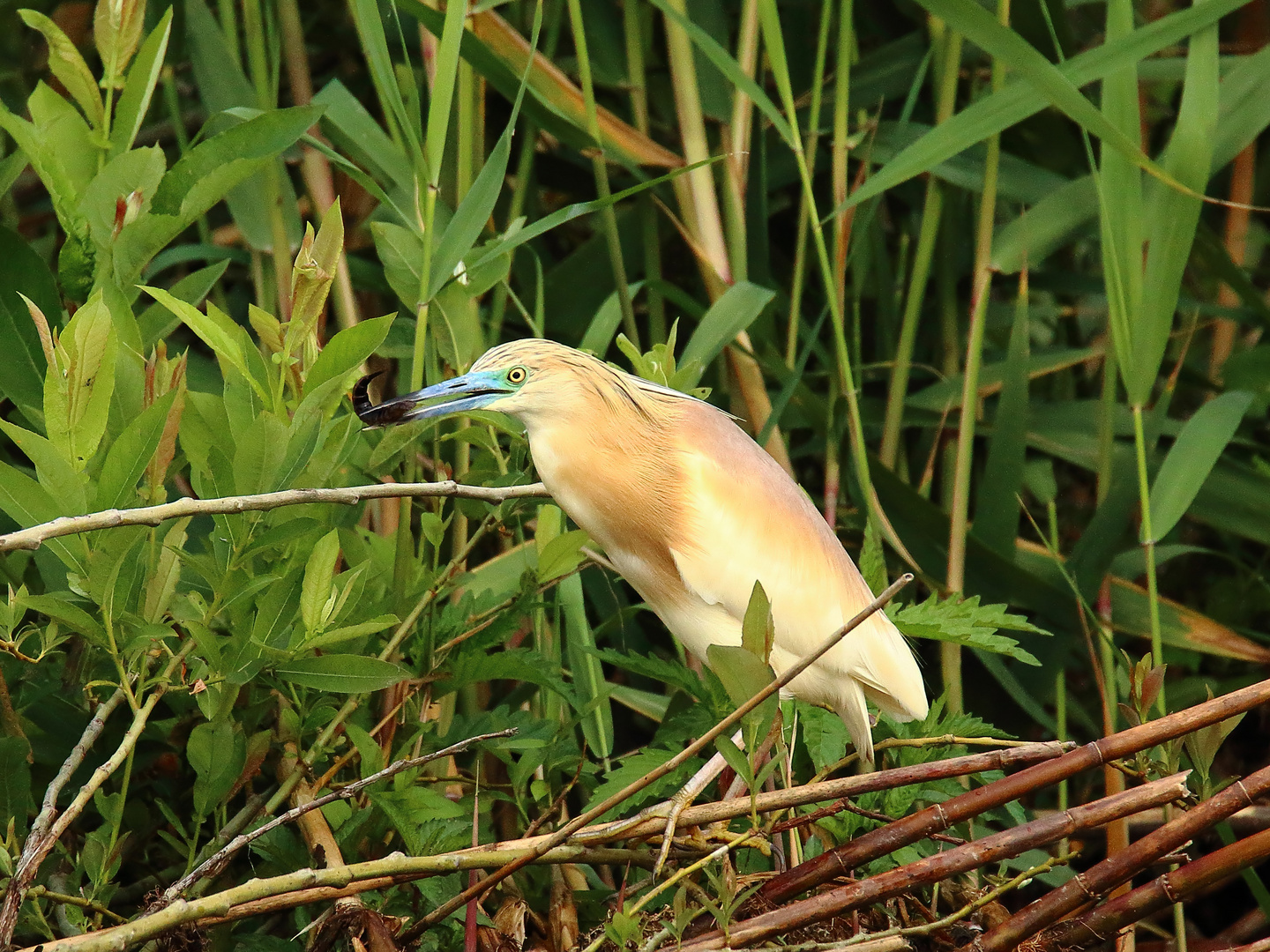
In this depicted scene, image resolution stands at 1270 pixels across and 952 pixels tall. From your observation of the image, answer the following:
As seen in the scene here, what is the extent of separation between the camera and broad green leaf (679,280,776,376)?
4.99 feet

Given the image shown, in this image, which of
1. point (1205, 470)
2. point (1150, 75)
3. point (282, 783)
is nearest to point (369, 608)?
point (282, 783)

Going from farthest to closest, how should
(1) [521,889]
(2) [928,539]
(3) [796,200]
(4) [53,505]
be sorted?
(3) [796,200] < (2) [928,539] < (1) [521,889] < (4) [53,505]

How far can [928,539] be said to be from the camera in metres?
1.78

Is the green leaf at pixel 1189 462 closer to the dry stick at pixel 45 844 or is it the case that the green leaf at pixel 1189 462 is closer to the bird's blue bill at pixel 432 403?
the bird's blue bill at pixel 432 403

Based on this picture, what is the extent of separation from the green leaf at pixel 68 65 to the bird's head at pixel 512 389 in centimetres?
38

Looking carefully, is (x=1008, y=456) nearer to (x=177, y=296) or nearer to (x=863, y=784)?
(x=863, y=784)

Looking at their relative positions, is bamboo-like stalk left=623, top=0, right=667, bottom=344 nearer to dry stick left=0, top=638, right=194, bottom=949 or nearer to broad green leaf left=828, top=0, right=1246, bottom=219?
broad green leaf left=828, top=0, right=1246, bottom=219

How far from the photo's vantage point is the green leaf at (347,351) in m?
1.06

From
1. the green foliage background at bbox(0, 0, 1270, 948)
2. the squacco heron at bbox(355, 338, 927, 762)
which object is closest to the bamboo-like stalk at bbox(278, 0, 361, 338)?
the green foliage background at bbox(0, 0, 1270, 948)

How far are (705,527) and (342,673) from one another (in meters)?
0.46

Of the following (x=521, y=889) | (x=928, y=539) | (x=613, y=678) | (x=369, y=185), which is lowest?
(x=613, y=678)

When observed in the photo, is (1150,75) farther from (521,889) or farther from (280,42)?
(521,889)

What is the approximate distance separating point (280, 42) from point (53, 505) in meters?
1.09

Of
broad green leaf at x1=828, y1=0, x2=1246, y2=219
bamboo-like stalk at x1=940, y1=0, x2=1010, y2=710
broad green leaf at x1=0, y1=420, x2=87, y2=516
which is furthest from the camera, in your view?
bamboo-like stalk at x1=940, y1=0, x2=1010, y2=710
